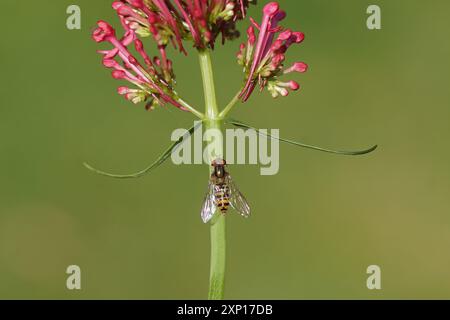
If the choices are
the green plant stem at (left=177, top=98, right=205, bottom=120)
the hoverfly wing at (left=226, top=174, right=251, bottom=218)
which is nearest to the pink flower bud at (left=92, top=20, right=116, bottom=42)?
the green plant stem at (left=177, top=98, right=205, bottom=120)

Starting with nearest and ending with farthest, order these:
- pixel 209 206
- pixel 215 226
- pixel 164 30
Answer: pixel 215 226
pixel 164 30
pixel 209 206

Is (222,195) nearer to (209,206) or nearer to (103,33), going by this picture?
(209,206)

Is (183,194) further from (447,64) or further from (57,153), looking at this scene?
(447,64)

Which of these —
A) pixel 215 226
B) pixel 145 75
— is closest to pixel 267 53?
pixel 145 75

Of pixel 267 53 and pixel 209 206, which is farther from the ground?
pixel 267 53

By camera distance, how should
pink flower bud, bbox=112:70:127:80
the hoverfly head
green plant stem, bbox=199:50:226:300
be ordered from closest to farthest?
green plant stem, bbox=199:50:226:300
the hoverfly head
pink flower bud, bbox=112:70:127:80

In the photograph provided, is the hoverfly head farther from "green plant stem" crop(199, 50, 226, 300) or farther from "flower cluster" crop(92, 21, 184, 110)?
"flower cluster" crop(92, 21, 184, 110)

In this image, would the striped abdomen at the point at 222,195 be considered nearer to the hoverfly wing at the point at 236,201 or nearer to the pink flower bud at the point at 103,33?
the hoverfly wing at the point at 236,201
